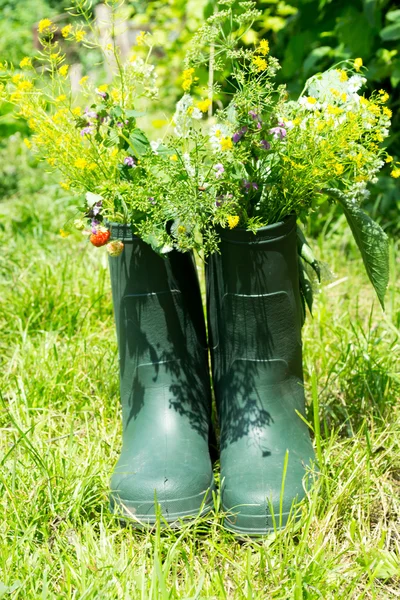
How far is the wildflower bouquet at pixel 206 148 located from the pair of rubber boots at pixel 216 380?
0.24 feet

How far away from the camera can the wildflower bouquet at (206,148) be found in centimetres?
120

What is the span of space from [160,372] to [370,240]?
1.57ft

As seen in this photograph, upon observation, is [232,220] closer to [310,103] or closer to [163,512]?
[310,103]

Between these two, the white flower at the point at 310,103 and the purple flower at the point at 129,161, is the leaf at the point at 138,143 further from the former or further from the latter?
the white flower at the point at 310,103

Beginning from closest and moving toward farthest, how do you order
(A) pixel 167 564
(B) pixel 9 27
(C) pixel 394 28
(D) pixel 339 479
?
(A) pixel 167 564
(D) pixel 339 479
(C) pixel 394 28
(B) pixel 9 27

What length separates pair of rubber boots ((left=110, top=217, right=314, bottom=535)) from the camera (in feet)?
4.16

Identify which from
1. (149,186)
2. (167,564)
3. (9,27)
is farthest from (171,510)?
(9,27)

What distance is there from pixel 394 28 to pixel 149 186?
1.46 m

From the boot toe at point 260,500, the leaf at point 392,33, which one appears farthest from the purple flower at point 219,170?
the leaf at point 392,33

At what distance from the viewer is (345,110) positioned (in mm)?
1241

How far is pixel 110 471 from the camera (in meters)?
1.42

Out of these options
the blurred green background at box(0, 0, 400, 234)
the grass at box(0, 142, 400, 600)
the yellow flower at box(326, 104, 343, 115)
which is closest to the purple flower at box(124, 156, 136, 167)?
the yellow flower at box(326, 104, 343, 115)

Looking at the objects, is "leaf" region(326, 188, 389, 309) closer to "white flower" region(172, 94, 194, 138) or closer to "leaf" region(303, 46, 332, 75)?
"white flower" region(172, 94, 194, 138)

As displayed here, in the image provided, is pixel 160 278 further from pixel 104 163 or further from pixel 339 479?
pixel 339 479
